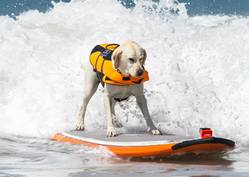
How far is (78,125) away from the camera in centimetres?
853

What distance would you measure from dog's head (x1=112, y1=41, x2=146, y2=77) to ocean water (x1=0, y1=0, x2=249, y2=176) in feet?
3.11

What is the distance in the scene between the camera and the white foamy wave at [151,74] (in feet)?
30.0

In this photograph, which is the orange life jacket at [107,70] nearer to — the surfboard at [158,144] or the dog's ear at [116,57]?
the dog's ear at [116,57]

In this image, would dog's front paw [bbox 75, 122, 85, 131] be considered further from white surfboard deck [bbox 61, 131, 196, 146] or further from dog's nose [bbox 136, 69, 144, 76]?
dog's nose [bbox 136, 69, 144, 76]

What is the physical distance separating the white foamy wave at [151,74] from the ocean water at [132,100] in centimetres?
2

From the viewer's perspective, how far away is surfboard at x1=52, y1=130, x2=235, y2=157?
6.33 meters

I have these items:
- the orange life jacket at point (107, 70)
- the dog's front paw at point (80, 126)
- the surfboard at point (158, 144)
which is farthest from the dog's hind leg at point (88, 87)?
the surfboard at point (158, 144)

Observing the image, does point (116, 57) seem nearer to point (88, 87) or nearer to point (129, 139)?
point (129, 139)

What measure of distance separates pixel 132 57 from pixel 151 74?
3908mm

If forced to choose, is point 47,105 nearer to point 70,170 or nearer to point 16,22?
point 70,170

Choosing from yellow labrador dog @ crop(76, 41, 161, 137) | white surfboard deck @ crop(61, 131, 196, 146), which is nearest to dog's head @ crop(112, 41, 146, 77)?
yellow labrador dog @ crop(76, 41, 161, 137)

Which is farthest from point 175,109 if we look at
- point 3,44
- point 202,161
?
point 3,44

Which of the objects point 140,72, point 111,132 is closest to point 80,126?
point 111,132

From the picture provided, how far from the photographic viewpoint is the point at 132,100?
8.98 metres
